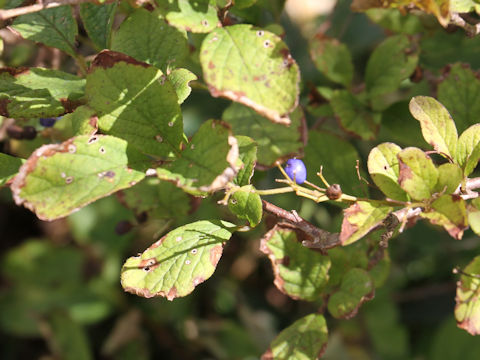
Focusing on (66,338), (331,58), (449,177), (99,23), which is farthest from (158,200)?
(66,338)

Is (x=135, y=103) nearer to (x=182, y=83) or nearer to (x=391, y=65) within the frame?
(x=182, y=83)

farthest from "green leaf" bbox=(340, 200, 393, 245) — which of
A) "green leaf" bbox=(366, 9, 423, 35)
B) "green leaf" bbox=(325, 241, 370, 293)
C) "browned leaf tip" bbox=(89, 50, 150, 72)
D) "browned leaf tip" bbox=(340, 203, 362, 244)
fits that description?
"green leaf" bbox=(366, 9, 423, 35)

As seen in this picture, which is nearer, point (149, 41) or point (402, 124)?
point (149, 41)

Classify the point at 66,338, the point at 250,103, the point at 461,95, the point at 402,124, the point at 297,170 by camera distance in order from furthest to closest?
1. the point at 66,338
2. the point at 402,124
3. the point at 461,95
4. the point at 297,170
5. the point at 250,103

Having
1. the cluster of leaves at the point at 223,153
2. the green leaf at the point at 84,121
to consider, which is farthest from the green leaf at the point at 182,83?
the green leaf at the point at 84,121

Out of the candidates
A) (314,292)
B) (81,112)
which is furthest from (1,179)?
(314,292)

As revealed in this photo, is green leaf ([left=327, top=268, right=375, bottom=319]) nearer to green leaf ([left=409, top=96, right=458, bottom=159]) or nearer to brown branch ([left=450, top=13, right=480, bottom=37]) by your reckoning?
green leaf ([left=409, top=96, right=458, bottom=159])

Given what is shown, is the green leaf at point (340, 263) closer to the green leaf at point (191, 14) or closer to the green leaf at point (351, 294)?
the green leaf at point (351, 294)
